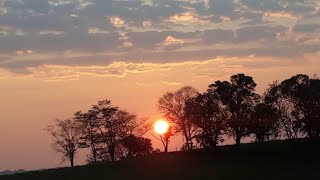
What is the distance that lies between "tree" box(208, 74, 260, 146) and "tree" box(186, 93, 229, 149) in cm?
152

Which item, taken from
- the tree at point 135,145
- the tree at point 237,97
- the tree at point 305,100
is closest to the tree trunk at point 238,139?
the tree at point 237,97

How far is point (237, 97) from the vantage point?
111375 millimetres

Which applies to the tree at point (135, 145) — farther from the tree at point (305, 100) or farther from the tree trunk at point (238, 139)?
the tree at point (305, 100)

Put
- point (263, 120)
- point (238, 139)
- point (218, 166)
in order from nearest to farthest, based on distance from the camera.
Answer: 1. point (218, 166)
2. point (263, 120)
3. point (238, 139)

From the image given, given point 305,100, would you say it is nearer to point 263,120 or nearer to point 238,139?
point 263,120

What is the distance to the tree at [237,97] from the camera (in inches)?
4291

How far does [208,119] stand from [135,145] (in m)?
24.4

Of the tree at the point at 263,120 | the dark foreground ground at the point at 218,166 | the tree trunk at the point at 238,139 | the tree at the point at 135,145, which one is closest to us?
the dark foreground ground at the point at 218,166

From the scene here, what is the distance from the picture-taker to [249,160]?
316ft

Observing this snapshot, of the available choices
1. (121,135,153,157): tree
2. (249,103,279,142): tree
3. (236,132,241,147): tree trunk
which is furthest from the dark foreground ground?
(121,135,153,157): tree

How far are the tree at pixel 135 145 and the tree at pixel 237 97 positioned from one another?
79.7ft

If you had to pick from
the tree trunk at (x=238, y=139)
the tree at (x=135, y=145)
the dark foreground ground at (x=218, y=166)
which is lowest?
the dark foreground ground at (x=218, y=166)

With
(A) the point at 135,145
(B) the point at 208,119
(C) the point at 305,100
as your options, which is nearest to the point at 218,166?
(B) the point at 208,119

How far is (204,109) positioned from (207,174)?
88.9 feet
